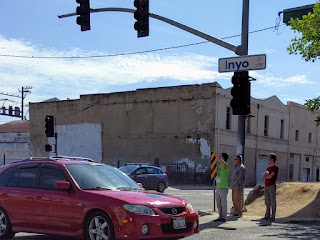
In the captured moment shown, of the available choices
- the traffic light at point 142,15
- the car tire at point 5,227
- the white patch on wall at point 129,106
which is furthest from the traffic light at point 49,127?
the car tire at point 5,227

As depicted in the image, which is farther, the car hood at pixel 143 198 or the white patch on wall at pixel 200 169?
the white patch on wall at pixel 200 169

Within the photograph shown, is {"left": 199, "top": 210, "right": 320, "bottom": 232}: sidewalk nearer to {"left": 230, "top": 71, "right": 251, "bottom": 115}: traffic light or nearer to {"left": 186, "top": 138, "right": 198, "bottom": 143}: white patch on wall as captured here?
{"left": 230, "top": 71, "right": 251, "bottom": 115}: traffic light

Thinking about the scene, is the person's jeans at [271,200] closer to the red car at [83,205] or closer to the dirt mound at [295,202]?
the dirt mound at [295,202]

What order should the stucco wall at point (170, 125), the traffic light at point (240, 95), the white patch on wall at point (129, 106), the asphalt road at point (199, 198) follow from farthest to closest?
1. the white patch on wall at point (129, 106)
2. the stucco wall at point (170, 125)
3. the asphalt road at point (199, 198)
4. the traffic light at point (240, 95)

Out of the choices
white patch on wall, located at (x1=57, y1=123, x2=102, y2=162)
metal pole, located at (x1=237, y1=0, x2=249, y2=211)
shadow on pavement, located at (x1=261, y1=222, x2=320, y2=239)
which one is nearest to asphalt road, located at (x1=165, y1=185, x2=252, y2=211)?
metal pole, located at (x1=237, y1=0, x2=249, y2=211)

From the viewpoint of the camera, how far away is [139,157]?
43656mm

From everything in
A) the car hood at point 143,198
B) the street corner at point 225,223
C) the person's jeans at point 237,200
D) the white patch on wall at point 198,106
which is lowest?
the street corner at point 225,223

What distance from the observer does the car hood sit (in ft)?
24.8

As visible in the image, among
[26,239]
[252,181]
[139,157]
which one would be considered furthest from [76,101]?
[26,239]

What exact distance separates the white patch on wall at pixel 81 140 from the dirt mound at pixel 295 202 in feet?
105

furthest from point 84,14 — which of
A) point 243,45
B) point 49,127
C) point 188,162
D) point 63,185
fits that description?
point 188,162

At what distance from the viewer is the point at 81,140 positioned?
48.0 m

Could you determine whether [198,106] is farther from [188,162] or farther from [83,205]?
[83,205]

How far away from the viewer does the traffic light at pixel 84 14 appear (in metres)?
14.7
